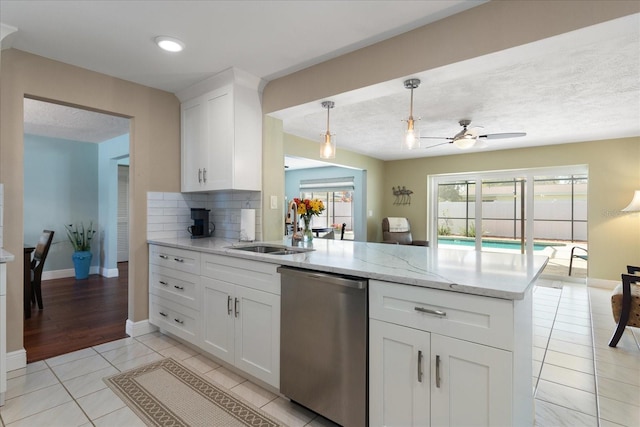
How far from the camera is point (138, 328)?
120 inches

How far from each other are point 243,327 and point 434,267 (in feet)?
4.32

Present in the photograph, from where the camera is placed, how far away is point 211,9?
1949 mm

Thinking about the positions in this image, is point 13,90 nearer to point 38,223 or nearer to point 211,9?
point 211,9

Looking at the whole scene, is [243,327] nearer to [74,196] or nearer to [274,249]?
[274,249]

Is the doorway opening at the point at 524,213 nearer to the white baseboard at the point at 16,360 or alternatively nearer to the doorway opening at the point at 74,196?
the doorway opening at the point at 74,196

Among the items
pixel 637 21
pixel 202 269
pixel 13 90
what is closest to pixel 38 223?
pixel 13 90

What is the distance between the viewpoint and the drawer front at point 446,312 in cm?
122

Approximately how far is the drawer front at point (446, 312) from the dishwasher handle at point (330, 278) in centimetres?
6

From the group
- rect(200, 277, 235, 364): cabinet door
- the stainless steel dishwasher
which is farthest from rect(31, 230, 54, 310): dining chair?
the stainless steel dishwasher

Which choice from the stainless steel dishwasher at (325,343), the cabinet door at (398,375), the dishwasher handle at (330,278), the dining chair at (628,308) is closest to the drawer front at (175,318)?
the stainless steel dishwasher at (325,343)

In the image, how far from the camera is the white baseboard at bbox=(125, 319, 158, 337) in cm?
303

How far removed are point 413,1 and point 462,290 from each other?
162 centimetres

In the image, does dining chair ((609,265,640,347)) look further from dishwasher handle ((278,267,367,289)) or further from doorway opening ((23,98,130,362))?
doorway opening ((23,98,130,362))

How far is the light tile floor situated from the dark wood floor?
0.23 meters
